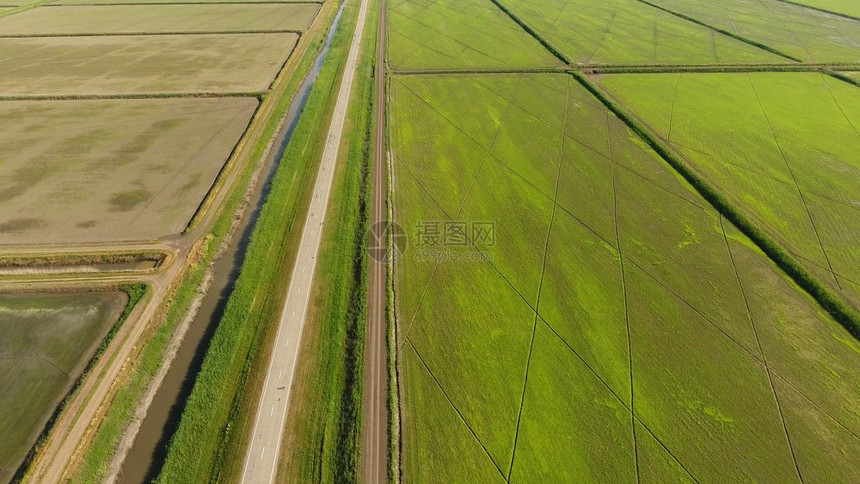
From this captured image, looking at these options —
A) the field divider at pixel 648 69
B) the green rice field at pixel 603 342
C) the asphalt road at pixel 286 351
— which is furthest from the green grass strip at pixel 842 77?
the asphalt road at pixel 286 351

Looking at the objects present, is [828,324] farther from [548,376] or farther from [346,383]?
[346,383]

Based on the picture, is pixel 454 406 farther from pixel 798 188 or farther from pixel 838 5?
pixel 838 5

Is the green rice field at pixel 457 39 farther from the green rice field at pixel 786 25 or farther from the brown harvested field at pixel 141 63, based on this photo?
the green rice field at pixel 786 25

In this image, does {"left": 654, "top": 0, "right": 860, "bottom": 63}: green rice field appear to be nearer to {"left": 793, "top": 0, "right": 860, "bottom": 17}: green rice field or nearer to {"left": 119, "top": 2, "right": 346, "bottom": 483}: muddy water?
{"left": 793, "top": 0, "right": 860, "bottom": 17}: green rice field

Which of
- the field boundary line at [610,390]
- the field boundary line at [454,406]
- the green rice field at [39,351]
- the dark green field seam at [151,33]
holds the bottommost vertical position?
the green rice field at [39,351]

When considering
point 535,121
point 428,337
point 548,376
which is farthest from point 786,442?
point 535,121

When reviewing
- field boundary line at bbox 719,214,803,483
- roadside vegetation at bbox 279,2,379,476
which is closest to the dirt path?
roadside vegetation at bbox 279,2,379,476

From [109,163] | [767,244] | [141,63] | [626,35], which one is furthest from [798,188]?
[141,63]
